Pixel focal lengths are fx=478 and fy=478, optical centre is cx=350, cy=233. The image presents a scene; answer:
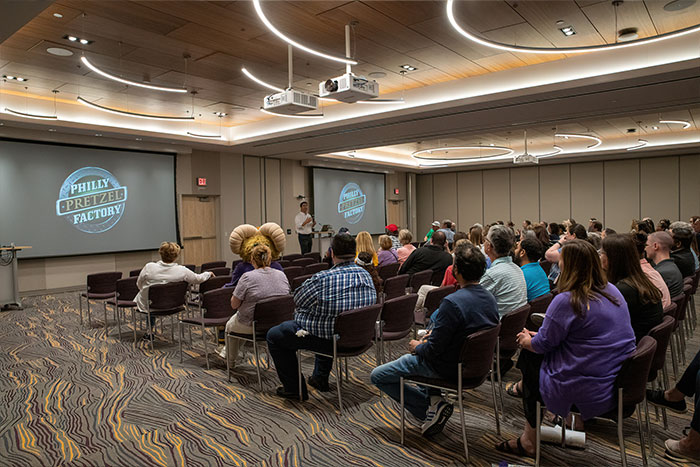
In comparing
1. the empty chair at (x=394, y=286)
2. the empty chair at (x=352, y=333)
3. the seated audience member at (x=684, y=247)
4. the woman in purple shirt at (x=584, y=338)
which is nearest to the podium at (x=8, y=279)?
the empty chair at (x=394, y=286)

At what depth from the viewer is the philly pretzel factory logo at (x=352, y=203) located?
17008mm

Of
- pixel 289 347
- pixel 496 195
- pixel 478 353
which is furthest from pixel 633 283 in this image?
pixel 496 195

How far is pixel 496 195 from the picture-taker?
1928 centimetres

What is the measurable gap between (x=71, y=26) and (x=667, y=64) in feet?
25.3

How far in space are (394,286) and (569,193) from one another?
14.2 metres

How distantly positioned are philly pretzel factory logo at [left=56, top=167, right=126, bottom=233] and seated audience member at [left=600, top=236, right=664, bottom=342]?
35.5 ft

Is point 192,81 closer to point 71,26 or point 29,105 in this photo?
point 71,26

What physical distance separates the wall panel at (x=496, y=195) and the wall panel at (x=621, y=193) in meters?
3.53

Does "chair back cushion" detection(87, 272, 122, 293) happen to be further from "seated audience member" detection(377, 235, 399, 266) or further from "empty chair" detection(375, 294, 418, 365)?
"empty chair" detection(375, 294, 418, 365)

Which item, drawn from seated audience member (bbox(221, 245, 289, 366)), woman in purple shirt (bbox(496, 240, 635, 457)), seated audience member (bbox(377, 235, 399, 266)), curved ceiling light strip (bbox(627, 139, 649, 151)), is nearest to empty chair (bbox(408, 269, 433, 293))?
seated audience member (bbox(377, 235, 399, 266))

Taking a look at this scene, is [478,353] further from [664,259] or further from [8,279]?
[8,279]

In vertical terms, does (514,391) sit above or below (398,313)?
below

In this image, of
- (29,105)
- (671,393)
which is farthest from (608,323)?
(29,105)

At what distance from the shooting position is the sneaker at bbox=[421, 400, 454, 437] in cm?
Result: 328
